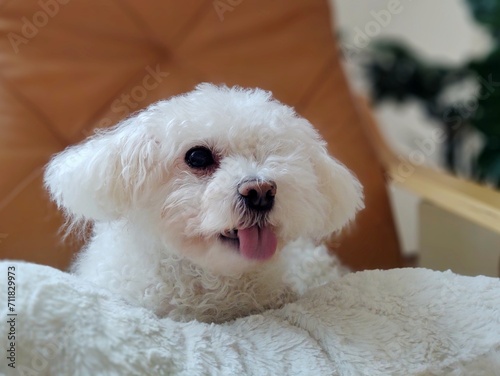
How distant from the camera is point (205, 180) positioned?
0.76 m

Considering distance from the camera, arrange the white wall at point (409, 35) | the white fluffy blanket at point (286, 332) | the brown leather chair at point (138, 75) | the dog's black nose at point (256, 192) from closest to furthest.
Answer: the white fluffy blanket at point (286, 332) → the dog's black nose at point (256, 192) → the brown leather chair at point (138, 75) → the white wall at point (409, 35)

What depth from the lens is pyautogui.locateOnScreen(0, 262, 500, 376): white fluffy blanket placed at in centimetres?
57

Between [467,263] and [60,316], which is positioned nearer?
[60,316]

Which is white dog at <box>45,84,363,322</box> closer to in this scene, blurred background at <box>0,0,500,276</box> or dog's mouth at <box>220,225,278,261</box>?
dog's mouth at <box>220,225,278,261</box>

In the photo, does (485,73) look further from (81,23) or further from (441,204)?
(81,23)

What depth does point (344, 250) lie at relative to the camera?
1.16 metres

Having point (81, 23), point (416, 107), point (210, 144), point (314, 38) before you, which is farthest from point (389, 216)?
point (416, 107)

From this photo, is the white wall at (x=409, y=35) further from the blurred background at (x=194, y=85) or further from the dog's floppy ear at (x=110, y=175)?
the dog's floppy ear at (x=110, y=175)

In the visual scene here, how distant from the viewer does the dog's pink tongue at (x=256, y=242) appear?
74cm

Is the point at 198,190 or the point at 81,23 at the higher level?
the point at 81,23

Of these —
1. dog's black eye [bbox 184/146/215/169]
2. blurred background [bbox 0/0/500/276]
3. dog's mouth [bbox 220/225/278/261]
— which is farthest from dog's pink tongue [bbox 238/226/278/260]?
blurred background [bbox 0/0/500/276]

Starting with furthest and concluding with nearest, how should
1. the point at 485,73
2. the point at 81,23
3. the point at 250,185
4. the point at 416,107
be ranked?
the point at 416,107
the point at 485,73
the point at 81,23
the point at 250,185

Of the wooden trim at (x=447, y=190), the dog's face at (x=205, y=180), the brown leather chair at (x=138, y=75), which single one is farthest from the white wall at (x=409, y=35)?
the dog's face at (x=205, y=180)

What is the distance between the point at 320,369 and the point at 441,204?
0.63m
